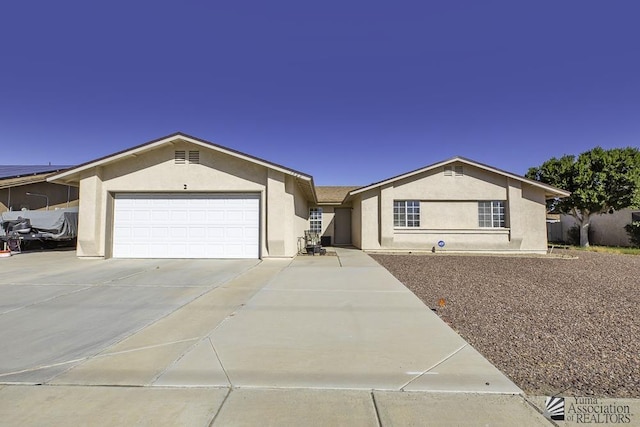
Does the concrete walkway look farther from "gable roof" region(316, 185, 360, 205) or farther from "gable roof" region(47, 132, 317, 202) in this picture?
"gable roof" region(316, 185, 360, 205)

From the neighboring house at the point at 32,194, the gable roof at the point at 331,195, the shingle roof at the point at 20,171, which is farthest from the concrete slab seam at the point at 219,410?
the shingle roof at the point at 20,171

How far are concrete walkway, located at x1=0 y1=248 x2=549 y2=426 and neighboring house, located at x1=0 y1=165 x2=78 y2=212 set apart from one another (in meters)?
17.8

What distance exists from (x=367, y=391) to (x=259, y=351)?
1.38m

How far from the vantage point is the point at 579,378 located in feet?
9.97

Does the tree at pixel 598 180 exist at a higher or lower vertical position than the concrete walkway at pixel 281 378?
higher

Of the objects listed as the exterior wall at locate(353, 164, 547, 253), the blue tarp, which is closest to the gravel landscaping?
the exterior wall at locate(353, 164, 547, 253)

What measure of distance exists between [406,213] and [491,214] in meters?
4.17

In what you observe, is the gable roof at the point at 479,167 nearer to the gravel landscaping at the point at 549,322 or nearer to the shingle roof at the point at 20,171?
the gravel landscaping at the point at 549,322

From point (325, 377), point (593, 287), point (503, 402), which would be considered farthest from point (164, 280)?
point (593, 287)

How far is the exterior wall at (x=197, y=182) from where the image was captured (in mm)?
11742

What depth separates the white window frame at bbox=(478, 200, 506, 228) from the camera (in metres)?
15.8

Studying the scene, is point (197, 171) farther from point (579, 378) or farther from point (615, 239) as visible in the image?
point (615, 239)

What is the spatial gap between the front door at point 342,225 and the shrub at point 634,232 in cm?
1759

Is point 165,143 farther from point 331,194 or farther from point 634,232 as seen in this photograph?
point 634,232
